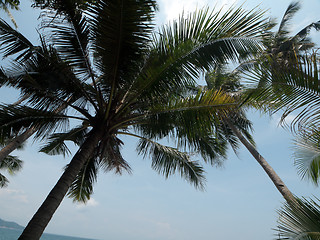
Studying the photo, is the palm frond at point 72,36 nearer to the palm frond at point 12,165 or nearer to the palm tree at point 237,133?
the palm tree at point 237,133

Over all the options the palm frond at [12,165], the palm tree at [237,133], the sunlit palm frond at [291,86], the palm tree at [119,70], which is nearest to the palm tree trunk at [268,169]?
the palm tree at [237,133]

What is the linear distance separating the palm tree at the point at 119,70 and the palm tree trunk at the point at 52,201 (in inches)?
0.9

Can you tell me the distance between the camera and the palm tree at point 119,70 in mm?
4910

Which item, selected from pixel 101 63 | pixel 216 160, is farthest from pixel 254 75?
pixel 216 160

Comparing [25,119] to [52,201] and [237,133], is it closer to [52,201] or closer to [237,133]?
[52,201]

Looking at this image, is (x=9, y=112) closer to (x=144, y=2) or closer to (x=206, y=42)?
(x=144, y=2)

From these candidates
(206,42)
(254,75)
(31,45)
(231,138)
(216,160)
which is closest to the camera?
(254,75)

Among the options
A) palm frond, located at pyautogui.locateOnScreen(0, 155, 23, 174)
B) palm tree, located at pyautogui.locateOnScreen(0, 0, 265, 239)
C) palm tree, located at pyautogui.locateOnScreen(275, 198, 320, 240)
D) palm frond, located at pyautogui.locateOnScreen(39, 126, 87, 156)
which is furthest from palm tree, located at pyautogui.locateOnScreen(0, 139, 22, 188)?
palm tree, located at pyautogui.locateOnScreen(275, 198, 320, 240)

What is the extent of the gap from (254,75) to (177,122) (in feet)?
9.37

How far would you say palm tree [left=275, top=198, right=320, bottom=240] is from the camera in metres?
2.81

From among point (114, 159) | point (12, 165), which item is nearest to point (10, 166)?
point (12, 165)

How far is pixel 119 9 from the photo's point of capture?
4.66 metres

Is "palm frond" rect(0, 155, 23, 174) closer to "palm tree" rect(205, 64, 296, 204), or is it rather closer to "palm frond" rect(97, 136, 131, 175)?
"palm frond" rect(97, 136, 131, 175)

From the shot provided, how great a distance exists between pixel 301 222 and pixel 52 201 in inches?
145
